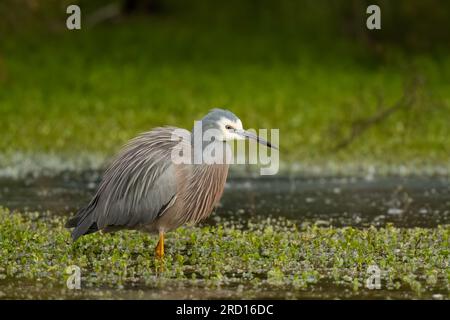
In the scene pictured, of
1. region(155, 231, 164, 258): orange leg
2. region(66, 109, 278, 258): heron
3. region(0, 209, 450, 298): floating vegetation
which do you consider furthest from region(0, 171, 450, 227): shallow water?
region(155, 231, 164, 258): orange leg

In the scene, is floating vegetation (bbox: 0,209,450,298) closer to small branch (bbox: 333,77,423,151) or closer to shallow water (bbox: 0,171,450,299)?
shallow water (bbox: 0,171,450,299)

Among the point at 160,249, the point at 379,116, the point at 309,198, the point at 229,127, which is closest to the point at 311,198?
the point at 309,198

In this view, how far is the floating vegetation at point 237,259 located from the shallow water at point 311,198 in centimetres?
107

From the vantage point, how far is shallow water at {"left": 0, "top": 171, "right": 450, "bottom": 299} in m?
12.1

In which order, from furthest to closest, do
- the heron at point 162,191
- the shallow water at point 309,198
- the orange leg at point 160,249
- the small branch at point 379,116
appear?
the small branch at point 379,116 → the shallow water at point 309,198 → the heron at point 162,191 → the orange leg at point 160,249

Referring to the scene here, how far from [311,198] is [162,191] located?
13.6ft

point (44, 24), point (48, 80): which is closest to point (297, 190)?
point (48, 80)

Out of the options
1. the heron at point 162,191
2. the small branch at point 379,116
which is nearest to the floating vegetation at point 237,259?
the heron at point 162,191

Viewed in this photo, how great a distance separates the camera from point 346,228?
10688mm

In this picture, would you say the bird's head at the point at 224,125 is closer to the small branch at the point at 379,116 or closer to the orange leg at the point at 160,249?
the orange leg at the point at 160,249

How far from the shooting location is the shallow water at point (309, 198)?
1213 cm

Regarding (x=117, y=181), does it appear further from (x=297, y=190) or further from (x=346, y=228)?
(x=297, y=190)

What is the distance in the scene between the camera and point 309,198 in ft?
44.4
